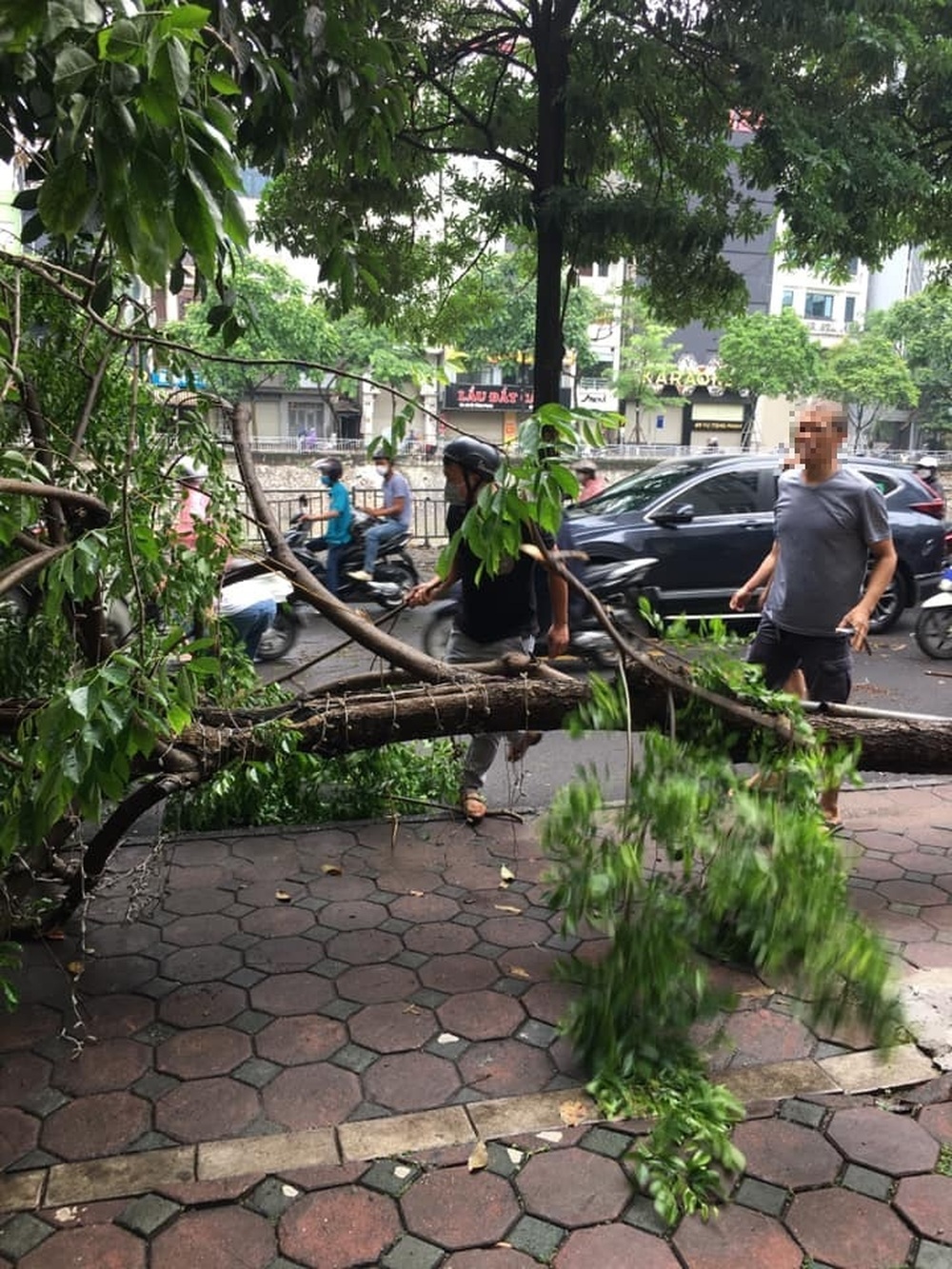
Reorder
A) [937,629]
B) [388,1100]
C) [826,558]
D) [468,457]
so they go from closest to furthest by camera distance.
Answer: [388,1100] < [468,457] < [826,558] < [937,629]

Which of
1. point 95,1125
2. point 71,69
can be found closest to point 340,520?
point 95,1125

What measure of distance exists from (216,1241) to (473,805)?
2547 mm

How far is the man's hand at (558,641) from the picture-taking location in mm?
4383

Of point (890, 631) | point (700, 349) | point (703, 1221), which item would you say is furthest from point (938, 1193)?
point (700, 349)

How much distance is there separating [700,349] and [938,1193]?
50979mm

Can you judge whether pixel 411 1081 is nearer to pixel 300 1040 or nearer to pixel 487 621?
pixel 300 1040

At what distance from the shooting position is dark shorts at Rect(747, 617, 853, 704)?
4316mm

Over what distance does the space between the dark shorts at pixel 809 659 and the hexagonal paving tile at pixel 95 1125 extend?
284 centimetres

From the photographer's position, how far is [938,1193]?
2.38 m

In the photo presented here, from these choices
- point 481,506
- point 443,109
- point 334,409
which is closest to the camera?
point 481,506

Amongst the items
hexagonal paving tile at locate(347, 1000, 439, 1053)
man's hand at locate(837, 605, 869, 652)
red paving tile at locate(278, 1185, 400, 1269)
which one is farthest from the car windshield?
red paving tile at locate(278, 1185, 400, 1269)

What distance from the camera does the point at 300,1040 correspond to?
118 inches

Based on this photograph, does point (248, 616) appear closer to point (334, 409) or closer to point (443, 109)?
point (443, 109)

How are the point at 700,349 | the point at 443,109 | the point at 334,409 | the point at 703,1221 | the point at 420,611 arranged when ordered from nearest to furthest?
the point at 703,1221 → the point at 420,611 → the point at 443,109 → the point at 334,409 → the point at 700,349
